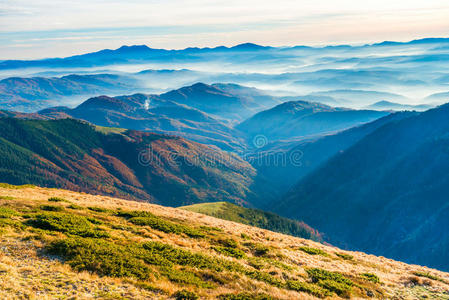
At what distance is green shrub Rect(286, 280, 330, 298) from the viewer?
23453 mm

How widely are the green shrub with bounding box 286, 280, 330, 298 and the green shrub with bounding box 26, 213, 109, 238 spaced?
16855 mm

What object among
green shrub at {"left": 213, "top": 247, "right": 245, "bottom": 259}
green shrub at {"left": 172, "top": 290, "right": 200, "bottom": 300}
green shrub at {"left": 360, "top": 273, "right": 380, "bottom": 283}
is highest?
green shrub at {"left": 172, "top": 290, "right": 200, "bottom": 300}

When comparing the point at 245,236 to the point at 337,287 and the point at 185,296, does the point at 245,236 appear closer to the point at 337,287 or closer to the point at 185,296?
the point at 337,287

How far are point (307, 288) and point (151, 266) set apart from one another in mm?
12592

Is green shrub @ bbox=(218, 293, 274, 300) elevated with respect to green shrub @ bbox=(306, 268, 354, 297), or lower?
elevated

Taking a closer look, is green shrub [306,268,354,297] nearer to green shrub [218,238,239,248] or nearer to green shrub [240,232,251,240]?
green shrub [218,238,239,248]

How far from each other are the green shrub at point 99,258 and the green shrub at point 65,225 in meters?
2.71

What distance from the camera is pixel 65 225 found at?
27.5 m

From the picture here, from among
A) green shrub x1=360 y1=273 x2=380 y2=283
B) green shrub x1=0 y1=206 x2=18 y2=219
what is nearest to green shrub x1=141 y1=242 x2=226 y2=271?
green shrub x1=0 y1=206 x2=18 y2=219

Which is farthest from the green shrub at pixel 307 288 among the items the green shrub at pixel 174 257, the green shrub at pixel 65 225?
the green shrub at pixel 65 225

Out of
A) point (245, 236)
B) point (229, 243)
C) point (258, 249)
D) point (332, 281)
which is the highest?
point (229, 243)

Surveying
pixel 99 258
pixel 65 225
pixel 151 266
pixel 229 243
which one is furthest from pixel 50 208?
pixel 229 243

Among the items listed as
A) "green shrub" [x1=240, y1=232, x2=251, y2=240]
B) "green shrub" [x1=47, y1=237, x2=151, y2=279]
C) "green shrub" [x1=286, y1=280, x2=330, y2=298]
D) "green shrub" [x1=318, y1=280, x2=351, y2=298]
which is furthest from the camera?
"green shrub" [x1=240, y1=232, x2=251, y2=240]

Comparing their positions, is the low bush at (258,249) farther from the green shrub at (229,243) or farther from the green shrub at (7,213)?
the green shrub at (7,213)
